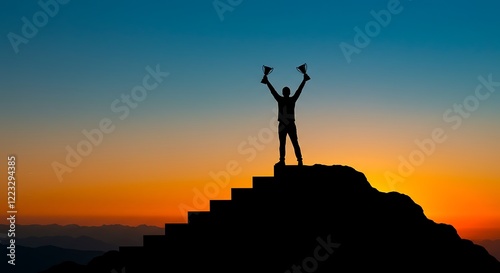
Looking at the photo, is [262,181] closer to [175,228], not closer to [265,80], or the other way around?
[175,228]

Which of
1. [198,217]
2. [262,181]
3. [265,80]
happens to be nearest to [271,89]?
[265,80]

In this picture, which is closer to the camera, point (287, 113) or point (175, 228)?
point (175, 228)

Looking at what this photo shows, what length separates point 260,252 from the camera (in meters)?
16.2

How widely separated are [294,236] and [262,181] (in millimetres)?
2186

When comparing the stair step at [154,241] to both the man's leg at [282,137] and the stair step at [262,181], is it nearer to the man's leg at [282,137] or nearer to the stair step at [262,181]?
the stair step at [262,181]

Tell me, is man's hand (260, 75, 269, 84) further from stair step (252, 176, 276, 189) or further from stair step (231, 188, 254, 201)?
stair step (231, 188, 254, 201)

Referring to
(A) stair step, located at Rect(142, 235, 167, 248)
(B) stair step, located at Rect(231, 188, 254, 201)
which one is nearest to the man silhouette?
(B) stair step, located at Rect(231, 188, 254, 201)

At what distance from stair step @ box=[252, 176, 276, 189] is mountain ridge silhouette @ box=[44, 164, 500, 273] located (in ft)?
0.04

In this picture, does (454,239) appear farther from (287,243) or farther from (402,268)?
(287,243)

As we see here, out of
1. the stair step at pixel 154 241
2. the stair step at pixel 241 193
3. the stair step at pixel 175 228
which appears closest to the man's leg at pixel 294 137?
the stair step at pixel 241 193

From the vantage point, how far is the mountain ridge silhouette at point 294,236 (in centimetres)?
1620

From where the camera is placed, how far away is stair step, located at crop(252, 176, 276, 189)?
1813 cm

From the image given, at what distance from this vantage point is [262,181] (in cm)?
1822

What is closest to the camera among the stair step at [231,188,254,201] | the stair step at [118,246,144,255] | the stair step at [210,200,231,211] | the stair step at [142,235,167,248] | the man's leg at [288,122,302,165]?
the stair step at [118,246,144,255]
